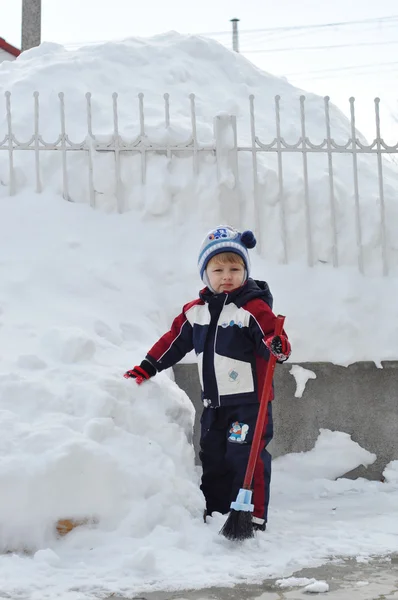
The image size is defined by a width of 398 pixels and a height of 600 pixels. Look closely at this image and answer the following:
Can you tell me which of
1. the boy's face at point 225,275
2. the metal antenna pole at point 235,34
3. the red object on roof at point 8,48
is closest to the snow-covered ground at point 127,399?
the boy's face at point 225,275

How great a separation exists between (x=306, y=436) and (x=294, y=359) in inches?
20.4

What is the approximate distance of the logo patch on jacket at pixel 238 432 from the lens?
404 centimetres

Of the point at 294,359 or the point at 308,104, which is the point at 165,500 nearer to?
the point at 294,359

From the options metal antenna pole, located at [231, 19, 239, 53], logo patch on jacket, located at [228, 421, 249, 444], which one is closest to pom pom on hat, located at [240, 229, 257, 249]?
logo patch on jacket, located at [228, 421, 249, 444]

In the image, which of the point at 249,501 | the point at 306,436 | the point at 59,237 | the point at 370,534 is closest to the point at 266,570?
the point at 249,501

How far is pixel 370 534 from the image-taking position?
384 cm

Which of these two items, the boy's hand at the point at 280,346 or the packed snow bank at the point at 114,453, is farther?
the boy's hand at the point at 280,346

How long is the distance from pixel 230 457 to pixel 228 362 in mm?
481

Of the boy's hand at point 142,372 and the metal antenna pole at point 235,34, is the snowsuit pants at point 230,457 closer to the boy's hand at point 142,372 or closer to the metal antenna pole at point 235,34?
the boy's hand at point 142,372

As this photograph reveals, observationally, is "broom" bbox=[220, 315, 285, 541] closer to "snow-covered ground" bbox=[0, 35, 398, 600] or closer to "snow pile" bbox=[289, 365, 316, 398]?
"snow-covered ground" bbox=[0, 35, 398, 600]

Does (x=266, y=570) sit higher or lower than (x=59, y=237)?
lower

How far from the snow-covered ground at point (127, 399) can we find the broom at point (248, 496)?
0.26ft

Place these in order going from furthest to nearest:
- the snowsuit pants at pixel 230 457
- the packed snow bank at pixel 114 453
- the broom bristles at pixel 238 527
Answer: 1. the snowsuit pants at pixel 230 457
2. the broom bristles at pixel 238 527
3. the packed snow bank at pixel 114 453

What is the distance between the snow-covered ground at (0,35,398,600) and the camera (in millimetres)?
3371
